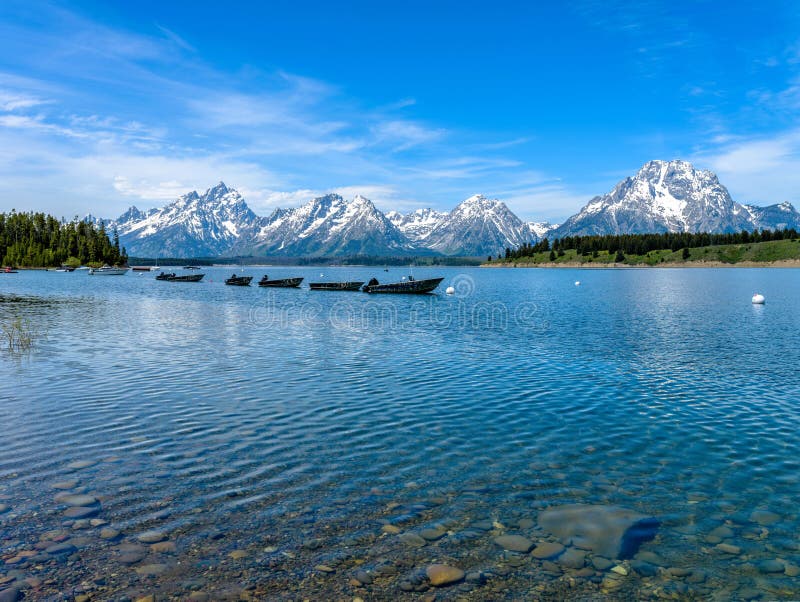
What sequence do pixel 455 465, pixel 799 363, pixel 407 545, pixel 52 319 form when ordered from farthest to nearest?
pixel 52 319 < pixel 799 363 < pixel 455 465 < pixel 407 545

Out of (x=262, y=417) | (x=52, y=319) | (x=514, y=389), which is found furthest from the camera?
(x=52, y=319)

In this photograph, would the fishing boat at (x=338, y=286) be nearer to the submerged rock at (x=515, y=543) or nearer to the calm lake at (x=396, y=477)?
the calm lake at (x=396, y=477)

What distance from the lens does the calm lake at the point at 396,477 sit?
10781mm

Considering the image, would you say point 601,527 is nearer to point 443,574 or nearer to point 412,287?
point 443,574

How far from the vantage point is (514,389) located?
Result: 27938 millimetres

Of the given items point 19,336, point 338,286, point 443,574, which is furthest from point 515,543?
point 338,286

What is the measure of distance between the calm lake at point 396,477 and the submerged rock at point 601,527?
7cm

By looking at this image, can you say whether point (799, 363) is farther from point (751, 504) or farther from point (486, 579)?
point (486, 579)

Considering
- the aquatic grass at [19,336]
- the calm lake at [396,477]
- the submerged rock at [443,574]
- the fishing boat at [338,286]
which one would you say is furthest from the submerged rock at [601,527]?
the fishing boat at [338,286]

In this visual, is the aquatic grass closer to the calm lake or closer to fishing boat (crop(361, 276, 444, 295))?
the calm lake

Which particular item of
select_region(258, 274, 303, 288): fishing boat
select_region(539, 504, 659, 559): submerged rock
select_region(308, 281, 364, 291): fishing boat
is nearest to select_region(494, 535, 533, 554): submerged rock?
select_region(539, 504, 659, 559): submerged rock

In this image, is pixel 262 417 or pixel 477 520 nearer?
pixel 477 520

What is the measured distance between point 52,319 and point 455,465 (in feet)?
193

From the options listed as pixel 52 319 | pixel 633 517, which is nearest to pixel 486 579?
pixel 633 517
